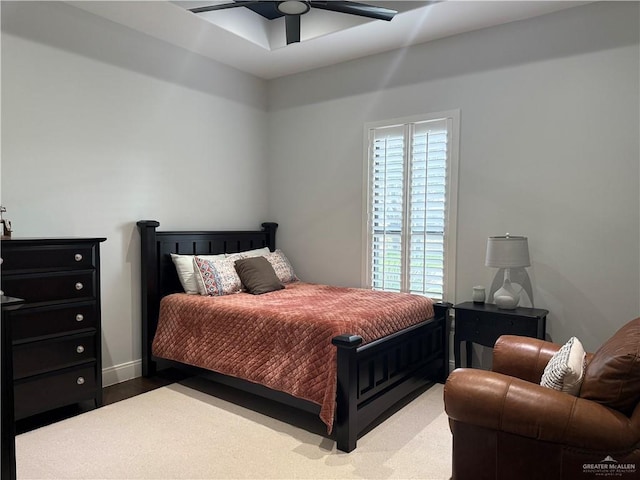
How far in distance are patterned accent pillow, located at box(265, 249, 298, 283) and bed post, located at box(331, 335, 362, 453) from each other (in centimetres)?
191

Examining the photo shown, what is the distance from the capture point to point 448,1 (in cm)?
331

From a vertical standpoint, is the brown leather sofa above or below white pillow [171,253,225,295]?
below

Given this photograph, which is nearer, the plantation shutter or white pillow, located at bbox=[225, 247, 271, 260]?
the plantation shutter

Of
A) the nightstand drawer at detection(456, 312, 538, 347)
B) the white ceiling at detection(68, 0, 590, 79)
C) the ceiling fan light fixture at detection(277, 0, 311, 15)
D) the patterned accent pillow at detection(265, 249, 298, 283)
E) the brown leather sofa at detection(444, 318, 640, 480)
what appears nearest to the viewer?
the brown leather sofa at detection(444, 318, 640, 480)

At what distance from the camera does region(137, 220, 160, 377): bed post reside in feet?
12.7

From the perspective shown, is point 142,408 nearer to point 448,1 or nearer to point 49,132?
point 49,132

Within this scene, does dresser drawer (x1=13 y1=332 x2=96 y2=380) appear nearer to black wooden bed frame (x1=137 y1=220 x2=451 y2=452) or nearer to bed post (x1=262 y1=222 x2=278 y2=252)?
black wooden bed frame (x1=137 y1=220 x2=451 y2=452)

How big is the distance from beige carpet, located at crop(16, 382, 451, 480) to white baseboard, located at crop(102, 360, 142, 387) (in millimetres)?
454

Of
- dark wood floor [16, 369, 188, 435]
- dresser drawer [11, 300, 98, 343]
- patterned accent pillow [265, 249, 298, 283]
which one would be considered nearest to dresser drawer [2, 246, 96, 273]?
dresser drawer [11, 300, 98, 343]

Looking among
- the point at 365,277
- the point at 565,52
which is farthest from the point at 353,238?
the point at 565,52

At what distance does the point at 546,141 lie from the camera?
11.6ft

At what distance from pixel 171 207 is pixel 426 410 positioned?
2793mm

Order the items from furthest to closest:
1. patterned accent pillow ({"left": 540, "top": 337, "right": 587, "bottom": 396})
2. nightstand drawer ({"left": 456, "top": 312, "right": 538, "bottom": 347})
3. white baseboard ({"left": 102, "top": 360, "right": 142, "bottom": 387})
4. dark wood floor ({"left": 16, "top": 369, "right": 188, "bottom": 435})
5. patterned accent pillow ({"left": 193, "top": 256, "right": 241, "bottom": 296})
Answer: patterned accent pillow ({"left": 193, "top": 256, "right": 241, "bottom": 296}) → white baseboard ({"left": 102, "top": 360, "right": 142, "bottom": 387}) → nightstand drawer ({"left": 456, "top": 312, "right": 538, "bottom": 347}) → dark wood floor ({"left": 16, "top": 369, "right": 188, "bottom": 435}) → patterned accent pillow ({"left": 540, "top": 337, "right": 587, "bottom": 396})

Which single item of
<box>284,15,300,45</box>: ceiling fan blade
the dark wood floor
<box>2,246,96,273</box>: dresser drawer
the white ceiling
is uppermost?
the white ceiling
